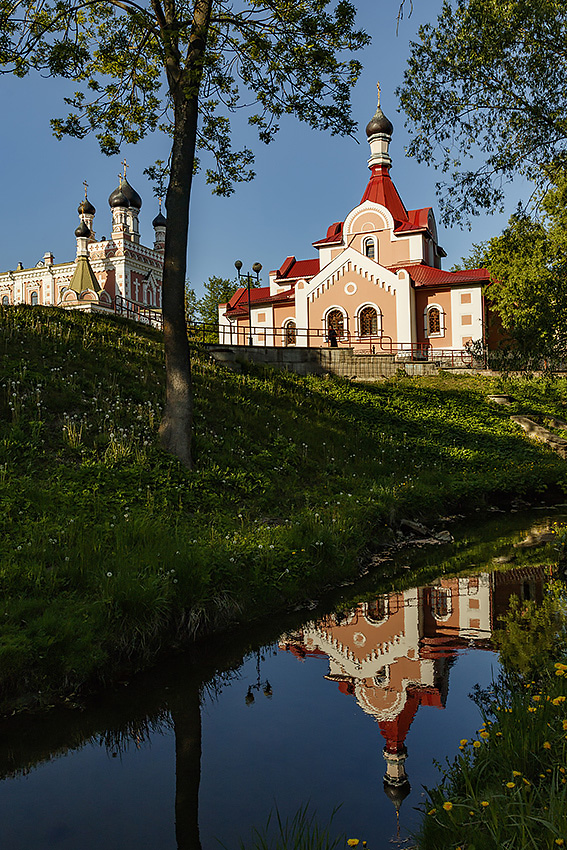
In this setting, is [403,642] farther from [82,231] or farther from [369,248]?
[82,231]

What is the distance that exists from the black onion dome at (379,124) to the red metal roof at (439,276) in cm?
1108

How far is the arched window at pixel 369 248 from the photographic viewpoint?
135 feet

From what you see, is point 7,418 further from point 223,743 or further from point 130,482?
point 223,743

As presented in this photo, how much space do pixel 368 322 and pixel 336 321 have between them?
187 centimetres

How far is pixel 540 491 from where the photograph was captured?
50.7 feet

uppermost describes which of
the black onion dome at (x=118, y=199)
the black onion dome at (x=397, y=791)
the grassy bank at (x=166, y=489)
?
the black onion dome at (x=118, y=199)

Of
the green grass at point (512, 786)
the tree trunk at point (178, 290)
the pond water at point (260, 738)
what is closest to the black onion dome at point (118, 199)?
the tree trunk at point (178, 290)

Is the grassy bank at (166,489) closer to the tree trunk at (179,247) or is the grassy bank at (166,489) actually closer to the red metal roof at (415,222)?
the tree trunk at (179,247)

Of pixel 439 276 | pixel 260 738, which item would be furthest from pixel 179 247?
pixel 439 276

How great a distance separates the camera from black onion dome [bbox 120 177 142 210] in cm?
6890

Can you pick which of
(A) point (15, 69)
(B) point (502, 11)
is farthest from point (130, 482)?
(B) point (502, 11)

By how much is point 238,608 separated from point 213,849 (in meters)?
3.35

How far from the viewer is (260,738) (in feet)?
15.5

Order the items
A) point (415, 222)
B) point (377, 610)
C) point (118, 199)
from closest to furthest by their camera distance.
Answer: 1. point (377, 610)
2. point (415, 222)
3. point (118, 199)
